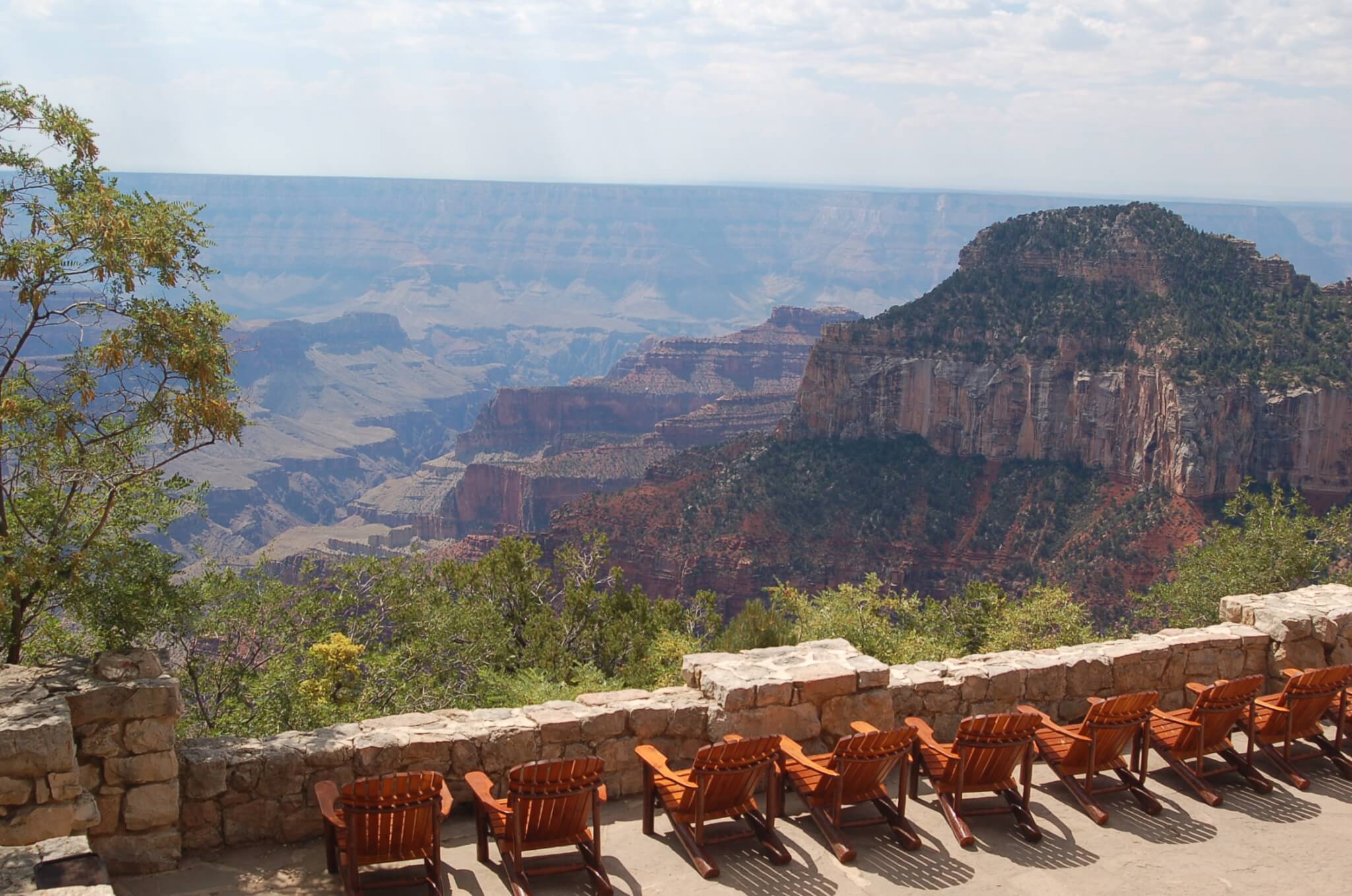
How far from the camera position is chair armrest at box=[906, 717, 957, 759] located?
8234 mm

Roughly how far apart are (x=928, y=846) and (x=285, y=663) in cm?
732

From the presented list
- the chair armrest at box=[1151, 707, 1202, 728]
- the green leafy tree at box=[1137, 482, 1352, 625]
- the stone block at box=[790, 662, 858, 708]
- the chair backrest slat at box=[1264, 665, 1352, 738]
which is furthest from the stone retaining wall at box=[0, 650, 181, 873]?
the green leafy tree at box=[1137, 482, 1352, 625]

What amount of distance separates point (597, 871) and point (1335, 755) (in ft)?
21.9

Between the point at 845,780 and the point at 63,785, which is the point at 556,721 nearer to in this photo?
the point at 845,780

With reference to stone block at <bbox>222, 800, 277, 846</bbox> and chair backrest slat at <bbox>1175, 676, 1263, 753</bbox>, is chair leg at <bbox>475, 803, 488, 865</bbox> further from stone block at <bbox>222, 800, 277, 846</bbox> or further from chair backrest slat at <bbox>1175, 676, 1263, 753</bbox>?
chair backrest slat at <bbox>1175, 676, 1263, 753</bbox>

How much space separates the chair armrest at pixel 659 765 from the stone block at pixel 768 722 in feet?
2.43

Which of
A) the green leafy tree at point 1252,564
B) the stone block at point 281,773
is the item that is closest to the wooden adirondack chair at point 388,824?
the stone block at point 281,773

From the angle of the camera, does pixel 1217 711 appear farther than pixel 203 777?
Yes

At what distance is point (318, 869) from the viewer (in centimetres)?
Result: 736

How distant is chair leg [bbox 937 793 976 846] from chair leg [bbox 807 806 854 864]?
2.63 ft

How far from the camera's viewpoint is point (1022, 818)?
8.16 m

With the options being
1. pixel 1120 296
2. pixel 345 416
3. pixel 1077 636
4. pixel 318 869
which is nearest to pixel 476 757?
pixel 318 869

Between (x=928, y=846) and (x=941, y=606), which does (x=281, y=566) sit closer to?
(x=941, y=606)

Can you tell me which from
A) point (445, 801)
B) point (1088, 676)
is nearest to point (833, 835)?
point (445, 801)
